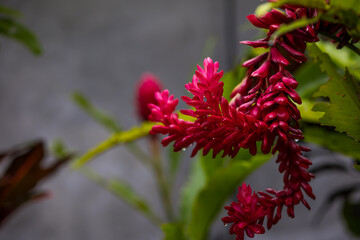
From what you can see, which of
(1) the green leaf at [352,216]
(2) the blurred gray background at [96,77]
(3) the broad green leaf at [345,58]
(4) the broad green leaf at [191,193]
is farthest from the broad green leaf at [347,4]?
(2) the blurred gray background at [96,77]

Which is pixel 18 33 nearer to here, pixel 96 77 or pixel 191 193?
pixel 191 193

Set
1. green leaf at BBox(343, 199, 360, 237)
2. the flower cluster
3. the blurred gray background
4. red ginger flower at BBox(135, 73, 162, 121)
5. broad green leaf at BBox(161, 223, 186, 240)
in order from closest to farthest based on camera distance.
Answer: the flower cluster → broad green leaf at BBox(161, 223, 186, 240) → green leaf at BBox(343, 199, 360, 237) → red ginger flower at BBox(135, 73, 162, 121) → the blurred gray background

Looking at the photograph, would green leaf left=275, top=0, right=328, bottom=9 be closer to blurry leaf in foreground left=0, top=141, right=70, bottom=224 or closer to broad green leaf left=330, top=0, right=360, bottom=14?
broad green leaf left=330, top=0, right=360, bottom=14

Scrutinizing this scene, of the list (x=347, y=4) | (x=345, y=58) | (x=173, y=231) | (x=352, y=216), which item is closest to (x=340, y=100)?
(x=347, y=4)

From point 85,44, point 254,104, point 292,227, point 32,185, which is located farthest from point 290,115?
point 292,227

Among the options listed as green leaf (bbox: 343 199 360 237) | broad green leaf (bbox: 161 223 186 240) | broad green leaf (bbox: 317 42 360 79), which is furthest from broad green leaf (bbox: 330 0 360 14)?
green leaf (bbox: 343 199 360 237)

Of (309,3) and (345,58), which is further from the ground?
(309,3)
